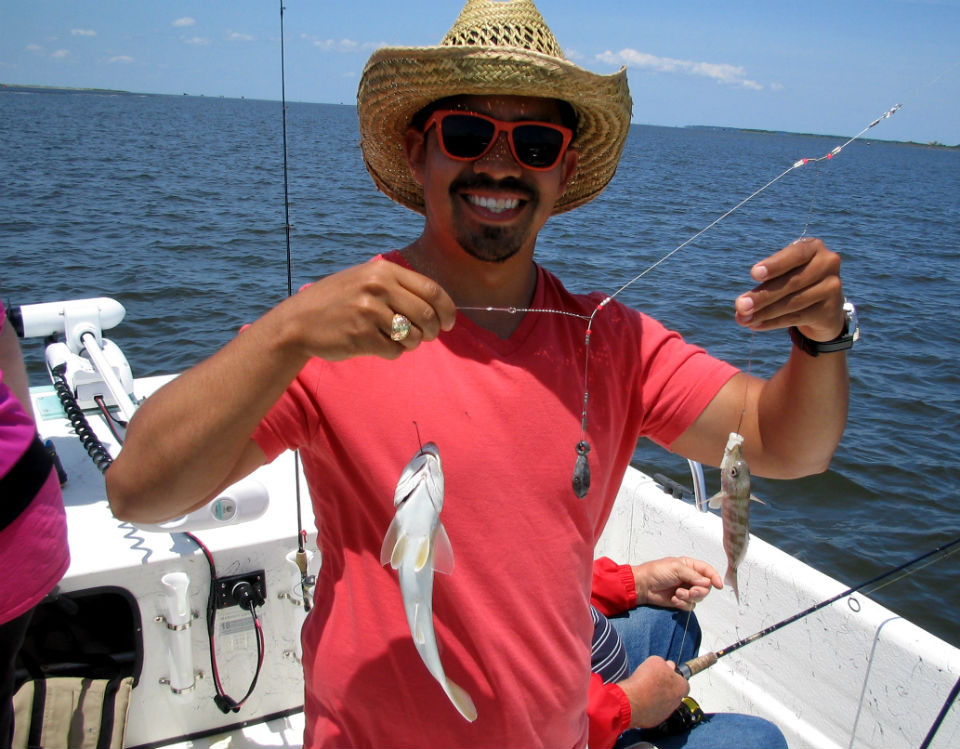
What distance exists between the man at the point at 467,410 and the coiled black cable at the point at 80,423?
1496mm

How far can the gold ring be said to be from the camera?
1467 mm

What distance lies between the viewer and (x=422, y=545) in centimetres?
145

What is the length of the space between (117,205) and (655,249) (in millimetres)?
14052

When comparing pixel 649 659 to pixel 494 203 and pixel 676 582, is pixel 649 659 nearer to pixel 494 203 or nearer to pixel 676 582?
pixel 676 582

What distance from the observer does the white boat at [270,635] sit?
9.65 feet

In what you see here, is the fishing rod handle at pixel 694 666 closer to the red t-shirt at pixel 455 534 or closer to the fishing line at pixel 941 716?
the fishing line at pixel 941 716

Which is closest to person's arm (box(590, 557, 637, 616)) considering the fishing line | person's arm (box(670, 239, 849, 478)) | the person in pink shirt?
the fishing line

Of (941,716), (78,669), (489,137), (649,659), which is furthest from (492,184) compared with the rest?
(78,669)

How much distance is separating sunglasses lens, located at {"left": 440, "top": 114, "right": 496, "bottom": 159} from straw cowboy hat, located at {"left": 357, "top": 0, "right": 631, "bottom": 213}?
0.28ft

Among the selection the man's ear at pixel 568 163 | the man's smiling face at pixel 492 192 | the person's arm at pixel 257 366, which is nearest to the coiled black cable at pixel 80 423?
the person's arm at pixel 257 366

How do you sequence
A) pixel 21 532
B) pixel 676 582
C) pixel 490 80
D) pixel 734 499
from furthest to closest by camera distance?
pixel 676 582
pixel 21 532
pixel 734 499
pixel 490 80

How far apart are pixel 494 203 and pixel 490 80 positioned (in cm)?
29

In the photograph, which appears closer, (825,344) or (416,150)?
(825,344)

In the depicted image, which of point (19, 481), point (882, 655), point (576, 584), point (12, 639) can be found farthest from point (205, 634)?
point (882, 655)
